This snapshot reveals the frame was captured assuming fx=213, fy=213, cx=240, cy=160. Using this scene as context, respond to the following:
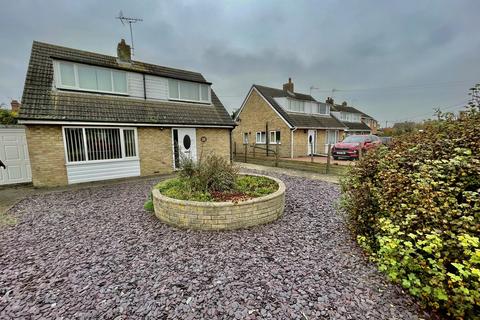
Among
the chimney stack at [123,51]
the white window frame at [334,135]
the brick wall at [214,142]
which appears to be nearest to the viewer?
the chimney stack at [123,51]

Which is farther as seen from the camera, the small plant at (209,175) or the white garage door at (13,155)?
the white garage door at (13,155)

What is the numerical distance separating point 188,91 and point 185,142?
10.5 feet

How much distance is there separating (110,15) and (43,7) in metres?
3.45

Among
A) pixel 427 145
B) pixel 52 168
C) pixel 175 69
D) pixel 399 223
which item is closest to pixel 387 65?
pixel 175 69

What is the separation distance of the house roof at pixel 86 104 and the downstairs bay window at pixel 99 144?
557 mm

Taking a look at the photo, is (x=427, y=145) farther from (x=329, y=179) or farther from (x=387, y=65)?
(x=387, y=65)

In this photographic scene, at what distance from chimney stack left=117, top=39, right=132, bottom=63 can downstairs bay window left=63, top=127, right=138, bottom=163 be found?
4795mm

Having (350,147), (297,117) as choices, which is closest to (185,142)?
(350,147)

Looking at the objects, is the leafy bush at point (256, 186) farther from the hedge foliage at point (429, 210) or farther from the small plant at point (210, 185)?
the hedge foliage at point (429, 210)

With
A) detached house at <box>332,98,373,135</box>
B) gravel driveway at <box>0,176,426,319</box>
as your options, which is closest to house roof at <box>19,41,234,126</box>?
gravel driveway at <box>0,176,426,319</box>

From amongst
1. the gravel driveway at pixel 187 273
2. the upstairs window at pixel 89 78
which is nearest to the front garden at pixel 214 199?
the gravel driveway at pixel 187 273

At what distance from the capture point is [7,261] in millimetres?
3367

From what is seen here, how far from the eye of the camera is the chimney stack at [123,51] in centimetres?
1167

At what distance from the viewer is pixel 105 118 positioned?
9070mm
